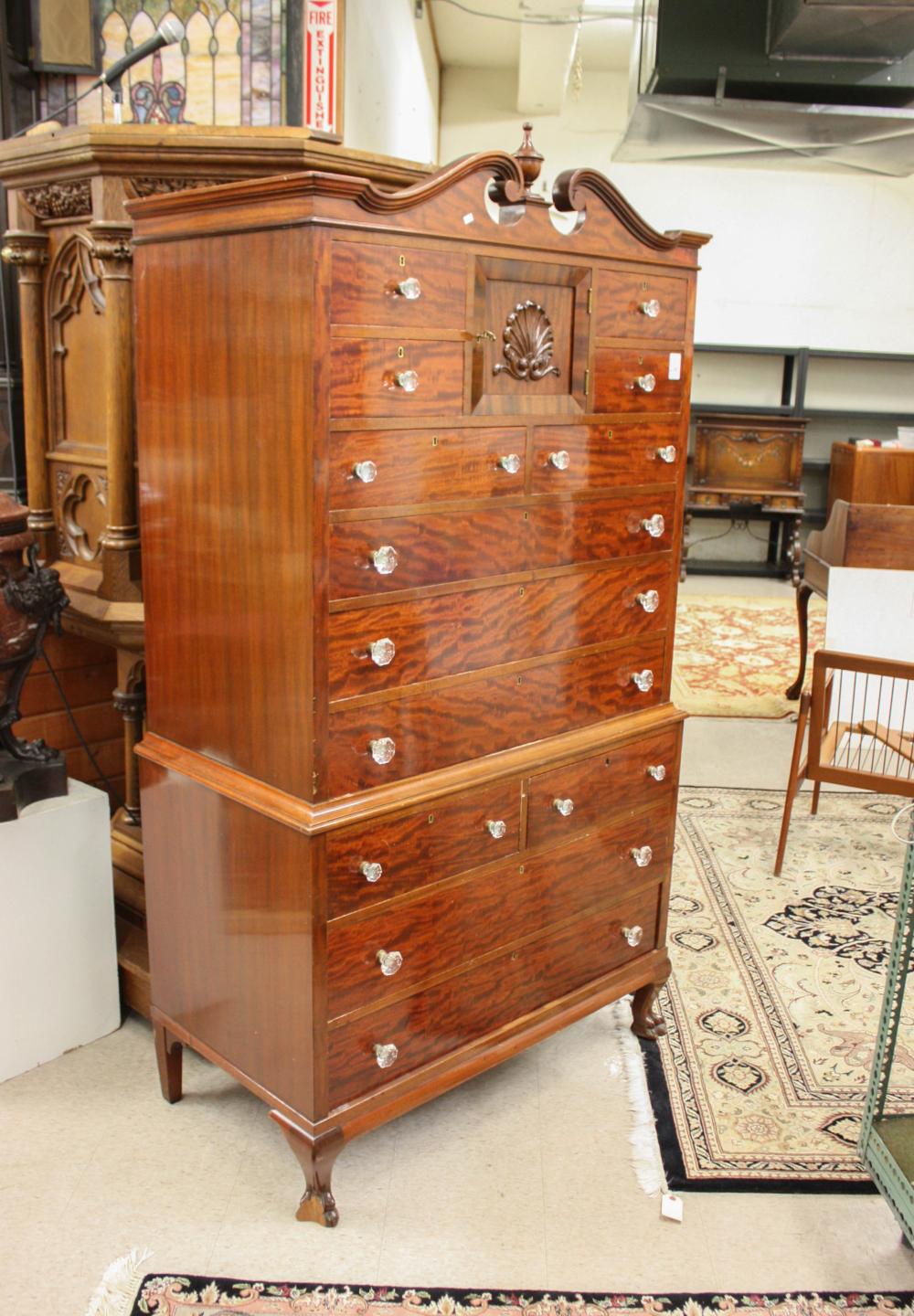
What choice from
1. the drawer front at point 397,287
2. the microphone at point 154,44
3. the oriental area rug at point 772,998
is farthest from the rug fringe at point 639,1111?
the microphone at point 154,44

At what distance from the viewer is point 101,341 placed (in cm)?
279

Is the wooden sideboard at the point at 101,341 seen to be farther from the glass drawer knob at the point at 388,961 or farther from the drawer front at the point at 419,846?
the glass drawer knob at the point at 388,961

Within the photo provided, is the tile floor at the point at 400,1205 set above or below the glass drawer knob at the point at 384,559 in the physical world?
below

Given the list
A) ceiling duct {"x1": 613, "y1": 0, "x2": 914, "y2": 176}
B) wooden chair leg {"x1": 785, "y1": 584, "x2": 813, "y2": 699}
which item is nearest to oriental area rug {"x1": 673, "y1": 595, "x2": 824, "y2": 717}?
wooden chair leg {"x1": 785, "y1": 584, "x2": 813, "y2": 699}

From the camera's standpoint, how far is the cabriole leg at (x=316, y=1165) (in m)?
2.20

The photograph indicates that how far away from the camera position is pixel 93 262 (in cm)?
275

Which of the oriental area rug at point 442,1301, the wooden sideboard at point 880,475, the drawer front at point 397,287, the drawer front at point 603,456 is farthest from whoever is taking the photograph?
the wooden sideboard at point 880,475

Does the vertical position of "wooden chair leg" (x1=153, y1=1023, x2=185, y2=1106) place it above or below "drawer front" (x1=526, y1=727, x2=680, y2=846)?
below

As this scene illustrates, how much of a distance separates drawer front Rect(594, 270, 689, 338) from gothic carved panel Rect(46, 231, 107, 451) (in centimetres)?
114

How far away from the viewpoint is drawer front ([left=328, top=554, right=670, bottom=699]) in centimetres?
209

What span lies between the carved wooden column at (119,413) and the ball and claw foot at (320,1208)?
4.31ft

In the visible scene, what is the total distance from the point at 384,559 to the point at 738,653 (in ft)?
16.0

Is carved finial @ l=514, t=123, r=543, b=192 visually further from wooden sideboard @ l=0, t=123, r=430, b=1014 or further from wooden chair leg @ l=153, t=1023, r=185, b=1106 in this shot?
wooden chair leg @ l=153, t=1023, r=185, b=1106

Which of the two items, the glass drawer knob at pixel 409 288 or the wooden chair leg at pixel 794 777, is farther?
the wooden chair leg at pixel 794 777
